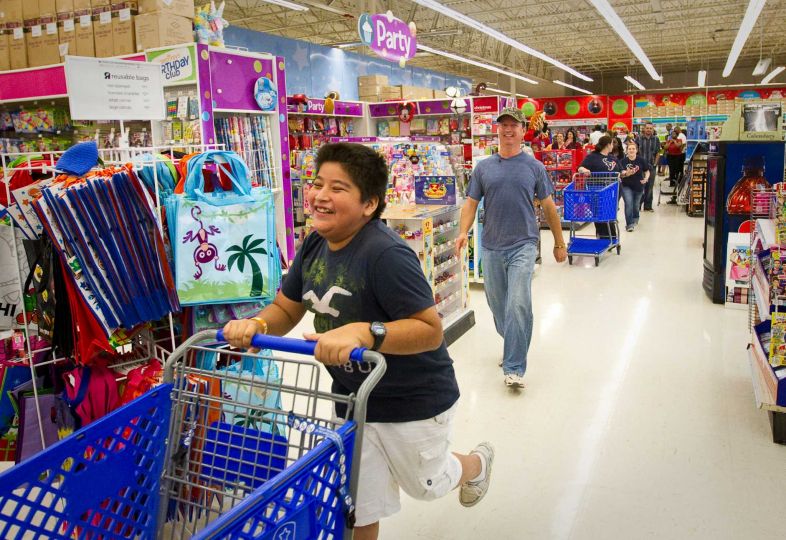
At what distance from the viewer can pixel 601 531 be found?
8.96ft

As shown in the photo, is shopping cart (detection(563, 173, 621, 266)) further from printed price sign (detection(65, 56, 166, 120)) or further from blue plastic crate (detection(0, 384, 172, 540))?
blue plastic crate (detection(0, 384, 172, 540))

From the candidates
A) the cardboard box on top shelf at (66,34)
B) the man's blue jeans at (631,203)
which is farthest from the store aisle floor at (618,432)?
the cardboard box on top shelf at (66,34)

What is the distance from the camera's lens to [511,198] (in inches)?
161

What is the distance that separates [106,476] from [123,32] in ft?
18.3

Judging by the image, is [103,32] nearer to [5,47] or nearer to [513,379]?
[5,47]

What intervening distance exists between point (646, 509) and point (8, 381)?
9.64 ft

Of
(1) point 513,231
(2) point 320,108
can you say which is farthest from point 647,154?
(1) point 513,231

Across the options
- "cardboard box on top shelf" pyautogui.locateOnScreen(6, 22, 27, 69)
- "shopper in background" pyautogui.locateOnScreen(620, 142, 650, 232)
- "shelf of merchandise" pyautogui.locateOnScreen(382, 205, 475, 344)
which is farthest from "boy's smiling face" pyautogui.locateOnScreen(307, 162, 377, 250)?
"shopper in background" pyautogui.locateOnScreen(620, 142, 650, 232)

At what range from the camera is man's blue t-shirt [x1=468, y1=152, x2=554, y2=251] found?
4.09 meters

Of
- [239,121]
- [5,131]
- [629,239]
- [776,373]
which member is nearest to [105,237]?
[776,373]

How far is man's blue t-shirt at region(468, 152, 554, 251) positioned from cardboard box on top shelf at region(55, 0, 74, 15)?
4990 mm

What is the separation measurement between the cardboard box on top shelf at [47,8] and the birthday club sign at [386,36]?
3156mm

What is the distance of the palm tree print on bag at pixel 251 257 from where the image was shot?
2.70 m

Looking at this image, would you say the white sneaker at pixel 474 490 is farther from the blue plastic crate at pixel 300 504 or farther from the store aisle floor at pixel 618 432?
the blue plastic crate at pixel 300 504
